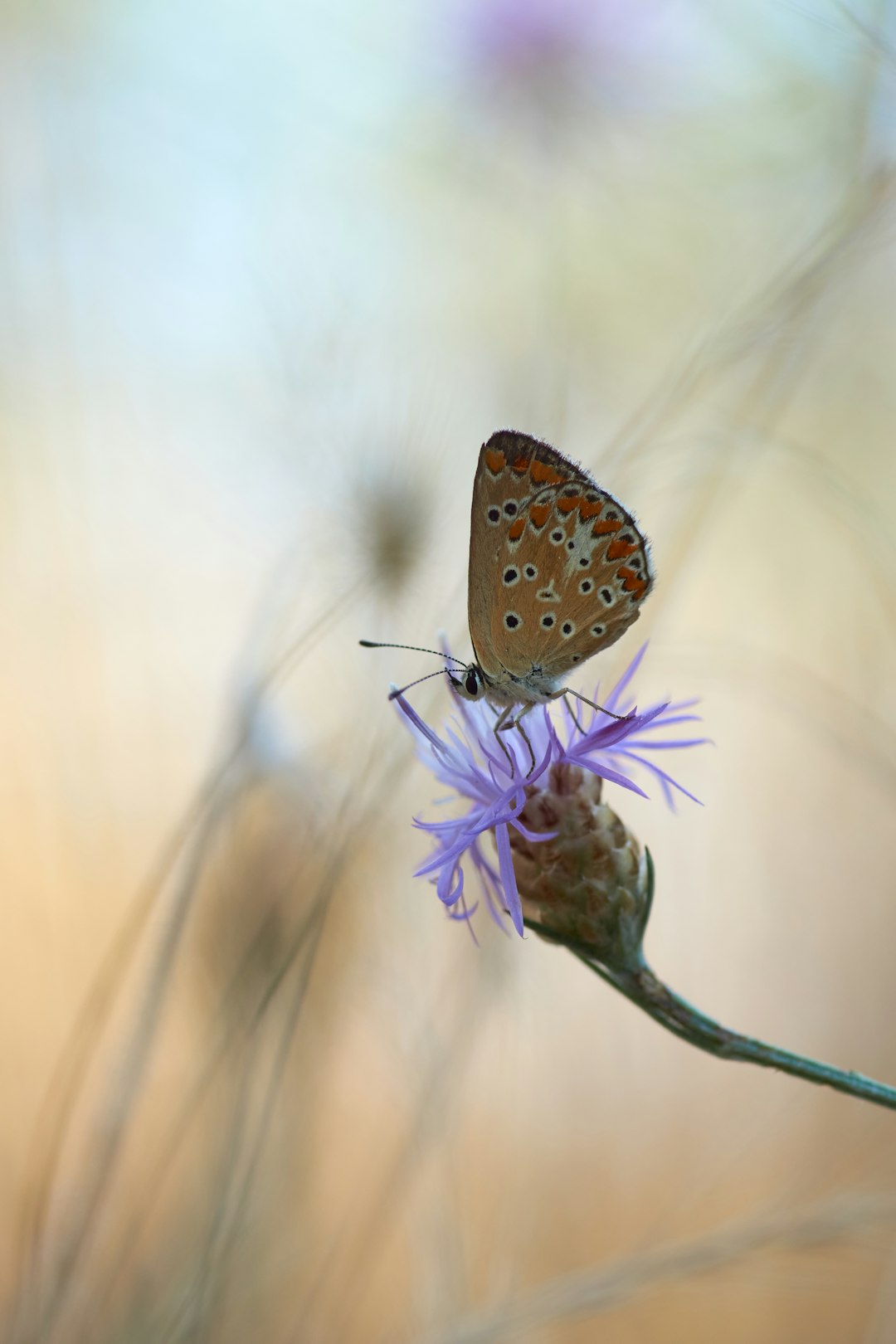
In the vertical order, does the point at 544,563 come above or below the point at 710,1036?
above

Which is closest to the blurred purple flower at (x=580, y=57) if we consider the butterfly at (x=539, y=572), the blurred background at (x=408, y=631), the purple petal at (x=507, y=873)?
the blurred background at (x=408, y=631)

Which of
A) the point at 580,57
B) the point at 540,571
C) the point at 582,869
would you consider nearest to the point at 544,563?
the point at 540,571

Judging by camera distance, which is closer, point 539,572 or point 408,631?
point 539,572

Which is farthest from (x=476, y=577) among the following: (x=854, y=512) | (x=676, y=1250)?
(x=854, y=512)

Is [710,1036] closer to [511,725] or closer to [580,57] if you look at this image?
[511,725]

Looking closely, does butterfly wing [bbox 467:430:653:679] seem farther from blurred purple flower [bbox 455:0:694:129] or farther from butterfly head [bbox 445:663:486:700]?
blurred purple flower [bbox 455:0:694:129]

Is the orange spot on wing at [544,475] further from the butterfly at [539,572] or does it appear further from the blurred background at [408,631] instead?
the blurred background at [408,631]

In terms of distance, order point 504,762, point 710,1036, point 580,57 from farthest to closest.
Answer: point 580,57
point 504,762
point 710,1036
